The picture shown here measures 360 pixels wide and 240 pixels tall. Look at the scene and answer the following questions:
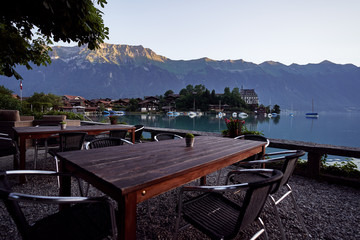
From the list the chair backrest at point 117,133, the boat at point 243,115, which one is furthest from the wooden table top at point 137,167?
the boat at point 243,115

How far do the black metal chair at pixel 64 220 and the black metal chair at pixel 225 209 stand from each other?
0.50 meters

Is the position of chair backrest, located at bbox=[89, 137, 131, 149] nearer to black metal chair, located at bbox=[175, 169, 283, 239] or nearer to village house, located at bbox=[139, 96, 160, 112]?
black metal chair, located at bbox=[175, 169, 283, 239]

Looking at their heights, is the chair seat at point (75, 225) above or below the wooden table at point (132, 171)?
below

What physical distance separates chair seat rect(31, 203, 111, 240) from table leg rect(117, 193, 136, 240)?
0.71 feet

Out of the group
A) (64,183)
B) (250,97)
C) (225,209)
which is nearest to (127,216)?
(225,209)

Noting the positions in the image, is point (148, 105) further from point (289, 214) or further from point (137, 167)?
point (137, 167)

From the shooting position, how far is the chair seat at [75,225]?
40.4 inches

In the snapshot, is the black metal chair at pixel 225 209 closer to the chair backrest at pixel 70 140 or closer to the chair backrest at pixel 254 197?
the chair backrest at pixel 254 197

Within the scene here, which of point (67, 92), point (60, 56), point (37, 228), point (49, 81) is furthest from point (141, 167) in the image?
point (60, 56)

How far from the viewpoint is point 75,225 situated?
3.70 ft

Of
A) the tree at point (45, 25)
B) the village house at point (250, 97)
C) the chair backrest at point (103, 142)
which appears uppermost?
the village house at point (250, 97)

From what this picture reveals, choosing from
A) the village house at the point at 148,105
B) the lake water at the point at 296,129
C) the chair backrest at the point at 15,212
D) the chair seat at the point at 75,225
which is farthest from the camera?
the village house at the point at 148,105

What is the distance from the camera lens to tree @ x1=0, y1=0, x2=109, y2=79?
2514 millimetres

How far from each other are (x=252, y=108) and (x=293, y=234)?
74.0m
